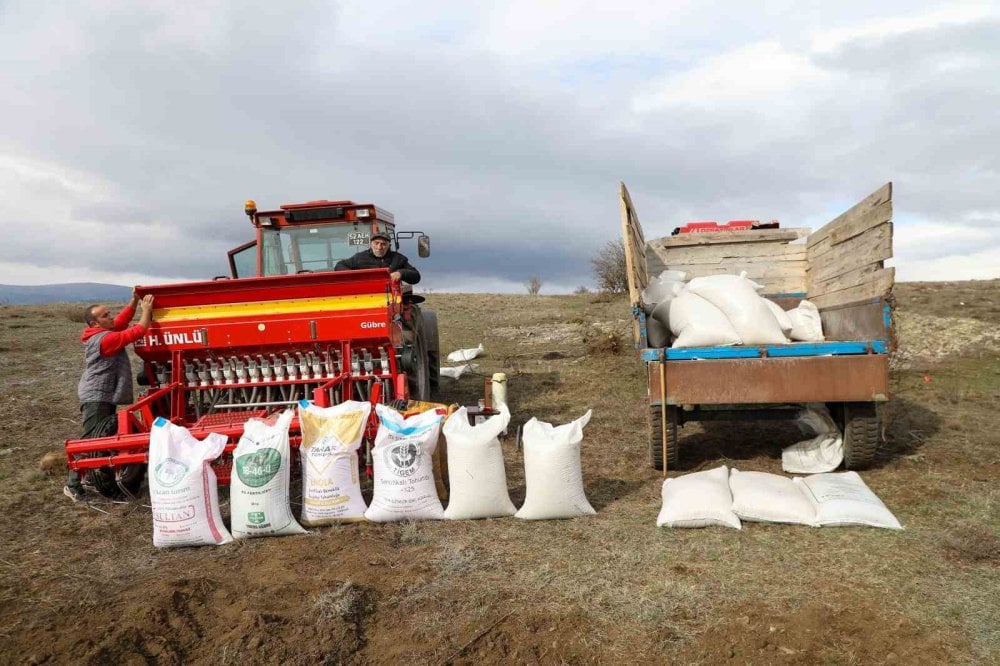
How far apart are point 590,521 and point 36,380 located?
A: 30.7ft

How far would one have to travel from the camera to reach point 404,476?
394cm

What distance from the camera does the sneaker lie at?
15.0ft

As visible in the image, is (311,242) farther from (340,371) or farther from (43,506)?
(43,506)

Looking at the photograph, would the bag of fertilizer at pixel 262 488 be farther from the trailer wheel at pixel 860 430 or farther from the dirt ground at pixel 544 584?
the trailer wheel at pixel 860 430

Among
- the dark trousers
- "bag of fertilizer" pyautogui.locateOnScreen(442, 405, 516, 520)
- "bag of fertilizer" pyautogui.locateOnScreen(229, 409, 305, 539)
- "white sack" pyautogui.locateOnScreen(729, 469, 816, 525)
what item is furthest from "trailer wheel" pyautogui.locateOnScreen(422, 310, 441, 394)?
"white sack" pyautogui.locateOnScreen(729, 469, 816, 525)

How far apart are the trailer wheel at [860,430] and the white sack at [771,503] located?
0.87 metres

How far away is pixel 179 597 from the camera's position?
2.97 metres

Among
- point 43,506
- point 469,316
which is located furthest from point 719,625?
point 469,316

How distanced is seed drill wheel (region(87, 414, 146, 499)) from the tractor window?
8.87 ft

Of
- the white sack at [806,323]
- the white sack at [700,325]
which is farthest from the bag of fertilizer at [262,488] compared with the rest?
the white sack at [806,323]

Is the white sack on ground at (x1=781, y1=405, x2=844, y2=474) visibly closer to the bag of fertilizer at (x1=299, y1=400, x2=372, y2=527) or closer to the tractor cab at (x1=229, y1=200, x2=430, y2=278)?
the bag of fertilizer at (x1=299, y1=400, x2=372, y2=527)

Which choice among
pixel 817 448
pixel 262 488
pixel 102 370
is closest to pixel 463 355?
pixel 102 370

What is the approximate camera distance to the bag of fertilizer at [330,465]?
393 centimetres

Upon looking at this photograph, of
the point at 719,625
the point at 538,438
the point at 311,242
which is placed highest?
the point at 311,242
